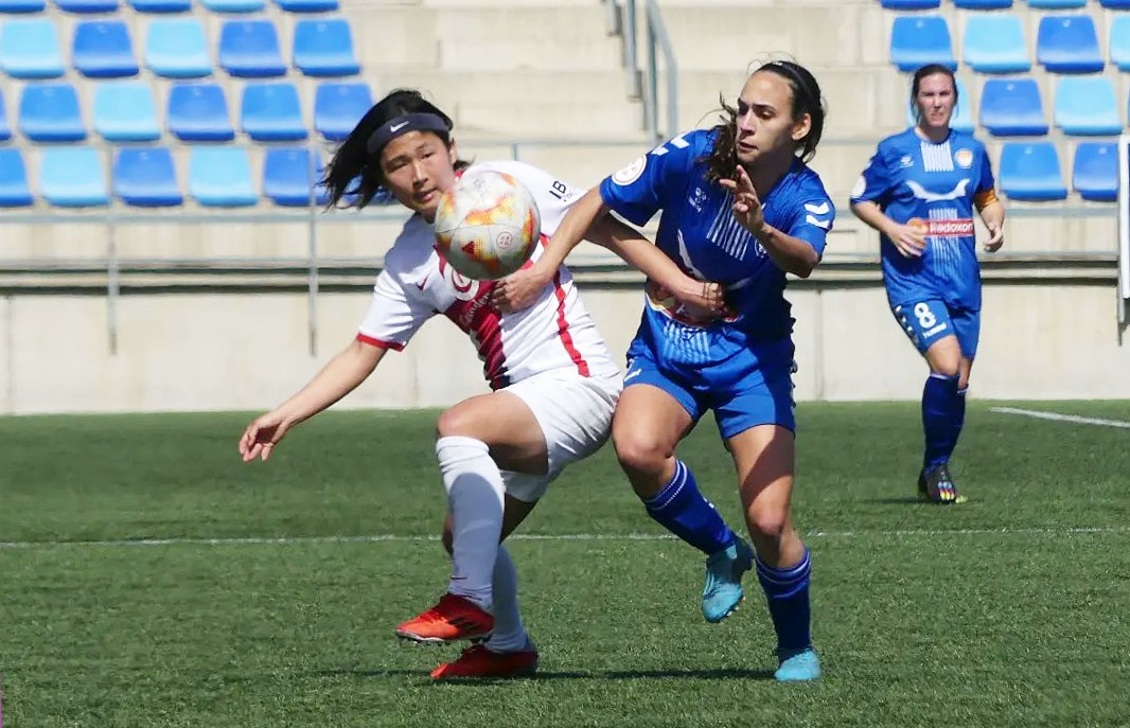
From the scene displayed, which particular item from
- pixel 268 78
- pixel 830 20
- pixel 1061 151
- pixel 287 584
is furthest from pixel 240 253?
pixel 287 584

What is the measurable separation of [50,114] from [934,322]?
354 inches

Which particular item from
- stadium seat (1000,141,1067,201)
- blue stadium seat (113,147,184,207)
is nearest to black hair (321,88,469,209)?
blue stadium seat (113,147,184,207)

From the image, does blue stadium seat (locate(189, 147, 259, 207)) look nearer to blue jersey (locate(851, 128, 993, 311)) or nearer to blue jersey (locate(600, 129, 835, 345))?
blue jersey (locate(851, 128, 993, 311))

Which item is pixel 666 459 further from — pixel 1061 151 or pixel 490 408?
pixel 1061 151

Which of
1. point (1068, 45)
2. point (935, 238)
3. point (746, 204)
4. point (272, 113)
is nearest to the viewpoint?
point (746, 204)

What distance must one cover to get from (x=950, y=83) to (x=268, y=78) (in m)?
8.48

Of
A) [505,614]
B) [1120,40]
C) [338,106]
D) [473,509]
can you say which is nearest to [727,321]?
[473,509]

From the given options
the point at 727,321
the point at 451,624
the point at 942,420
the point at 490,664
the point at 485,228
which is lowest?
the point at 942,420

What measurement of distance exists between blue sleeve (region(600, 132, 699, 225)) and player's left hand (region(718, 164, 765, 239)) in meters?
0.52

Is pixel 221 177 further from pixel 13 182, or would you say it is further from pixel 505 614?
pixel 505 614

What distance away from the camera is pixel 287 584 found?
22.9 feet

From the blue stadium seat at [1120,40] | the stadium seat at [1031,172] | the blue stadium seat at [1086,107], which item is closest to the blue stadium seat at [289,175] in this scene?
the stadium seat at [1031,172]

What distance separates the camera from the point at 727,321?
5176 millimetres

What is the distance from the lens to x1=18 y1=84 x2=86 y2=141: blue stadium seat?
1612 cm
